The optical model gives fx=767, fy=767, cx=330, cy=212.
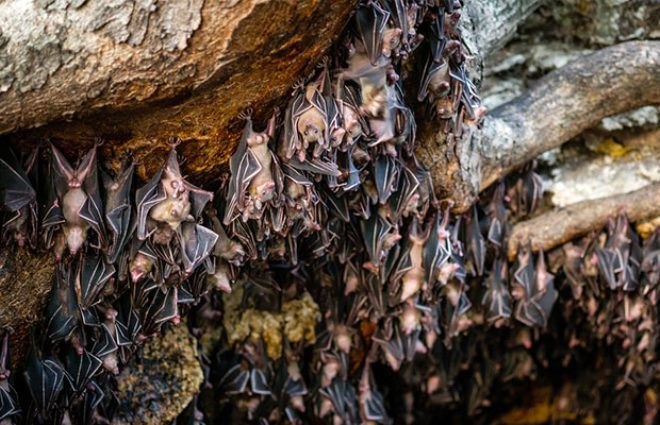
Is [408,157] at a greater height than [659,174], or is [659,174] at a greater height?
[408,157]

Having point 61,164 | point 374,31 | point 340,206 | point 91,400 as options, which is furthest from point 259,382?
point 374,31

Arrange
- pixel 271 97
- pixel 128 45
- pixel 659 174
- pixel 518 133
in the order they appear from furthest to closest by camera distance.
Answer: pixel 659 174 → pixel 518 133 → pixel 271 97 → pixel 128 45

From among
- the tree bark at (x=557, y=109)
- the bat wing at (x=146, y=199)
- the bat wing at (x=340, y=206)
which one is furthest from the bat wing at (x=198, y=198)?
the tree bark at (x=557, y=109)

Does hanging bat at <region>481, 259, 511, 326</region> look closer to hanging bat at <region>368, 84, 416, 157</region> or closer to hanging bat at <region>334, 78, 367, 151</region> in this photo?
hanging bat at <region>368, 84, 416, 157</region>

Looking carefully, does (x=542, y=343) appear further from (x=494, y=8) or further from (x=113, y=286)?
(x=113, y=286)

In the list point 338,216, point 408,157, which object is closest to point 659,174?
point 408,157

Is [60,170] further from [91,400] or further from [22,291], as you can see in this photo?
[91,400]

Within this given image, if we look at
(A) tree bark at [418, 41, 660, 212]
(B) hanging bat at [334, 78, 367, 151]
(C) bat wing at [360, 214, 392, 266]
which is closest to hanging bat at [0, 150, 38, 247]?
(B) hanging bat at [334, 78, 367, 151]
